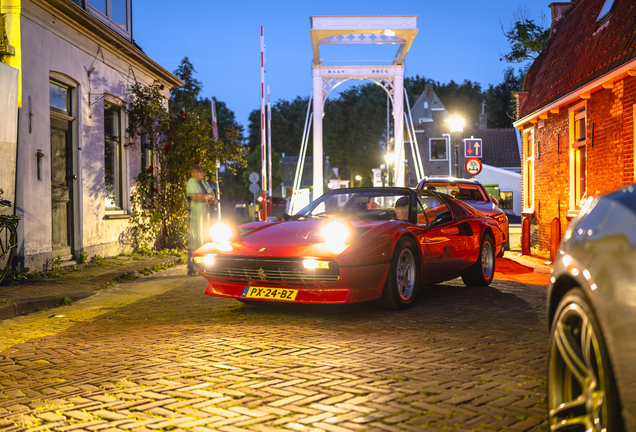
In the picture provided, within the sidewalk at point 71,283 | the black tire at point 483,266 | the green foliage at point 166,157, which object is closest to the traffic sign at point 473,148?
the green foliage at point 166,157

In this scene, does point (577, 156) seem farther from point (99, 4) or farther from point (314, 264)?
point (99, 4)

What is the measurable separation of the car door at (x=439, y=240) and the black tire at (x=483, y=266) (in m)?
0.53

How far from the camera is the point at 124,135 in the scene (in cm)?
1339

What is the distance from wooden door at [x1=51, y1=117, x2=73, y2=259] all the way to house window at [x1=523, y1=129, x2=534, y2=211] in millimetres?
10931

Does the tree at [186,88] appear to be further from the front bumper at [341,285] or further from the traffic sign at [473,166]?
the front bumper at [341,285]

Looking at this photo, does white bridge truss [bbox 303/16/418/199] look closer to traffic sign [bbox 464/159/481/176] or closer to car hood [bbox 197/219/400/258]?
traffic sign [bbox 464/159/481/176]

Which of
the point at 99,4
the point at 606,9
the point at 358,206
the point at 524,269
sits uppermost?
the point at 99,4

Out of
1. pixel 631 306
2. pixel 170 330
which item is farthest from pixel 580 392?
pixel 170 330

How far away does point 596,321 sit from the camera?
2.10 m

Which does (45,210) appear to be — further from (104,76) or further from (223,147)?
(223,147)

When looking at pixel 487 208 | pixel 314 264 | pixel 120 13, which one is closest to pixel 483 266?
pixel 314 264

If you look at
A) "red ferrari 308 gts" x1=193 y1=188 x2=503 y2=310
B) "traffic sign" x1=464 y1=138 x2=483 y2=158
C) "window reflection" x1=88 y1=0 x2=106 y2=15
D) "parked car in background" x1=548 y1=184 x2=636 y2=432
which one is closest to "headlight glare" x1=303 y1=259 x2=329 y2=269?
"red ferrari 308 gts" x1=193 y1=188 x2=503 y2=310

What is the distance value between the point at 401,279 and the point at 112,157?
8.58 metres

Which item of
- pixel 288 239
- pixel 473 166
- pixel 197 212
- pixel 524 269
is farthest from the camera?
pixel 473 166
